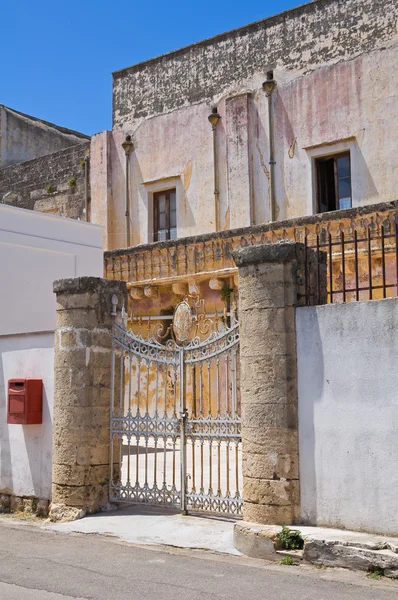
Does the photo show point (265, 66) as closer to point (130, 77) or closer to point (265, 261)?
point (130, 77)

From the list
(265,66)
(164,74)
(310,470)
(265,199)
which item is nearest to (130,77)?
(164,74)

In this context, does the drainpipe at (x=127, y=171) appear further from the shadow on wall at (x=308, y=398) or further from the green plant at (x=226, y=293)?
the shadow on wall at (x=308, y=398)

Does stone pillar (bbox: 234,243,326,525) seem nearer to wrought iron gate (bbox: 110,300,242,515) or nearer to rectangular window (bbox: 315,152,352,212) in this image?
wrought iron gate (bbox: 110,300,242,515)

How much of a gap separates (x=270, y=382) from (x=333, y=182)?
11.2 meters

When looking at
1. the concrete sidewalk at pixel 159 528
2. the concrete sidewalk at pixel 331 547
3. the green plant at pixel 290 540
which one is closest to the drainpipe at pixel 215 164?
the concrete sidewalk at pixel 159 528

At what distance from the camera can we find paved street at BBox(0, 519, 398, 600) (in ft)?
17.8

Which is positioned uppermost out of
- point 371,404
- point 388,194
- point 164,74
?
point 164,74

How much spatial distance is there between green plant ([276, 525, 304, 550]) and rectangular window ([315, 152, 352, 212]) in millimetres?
11297

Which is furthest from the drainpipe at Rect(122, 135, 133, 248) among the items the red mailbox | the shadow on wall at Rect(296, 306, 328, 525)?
the shadow on wall at Rect(296, 306, 328, 525)

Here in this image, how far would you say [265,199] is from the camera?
1781 centimetres

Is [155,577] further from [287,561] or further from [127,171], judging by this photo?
[127,171]

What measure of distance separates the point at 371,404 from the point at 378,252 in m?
6.61

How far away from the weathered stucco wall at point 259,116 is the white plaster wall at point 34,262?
3864 mm

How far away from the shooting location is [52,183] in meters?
22.2
